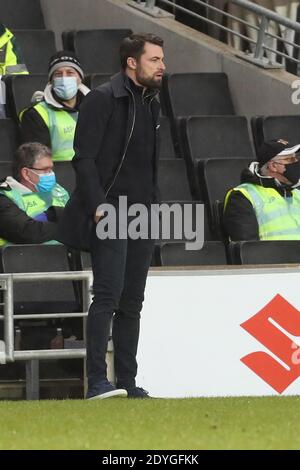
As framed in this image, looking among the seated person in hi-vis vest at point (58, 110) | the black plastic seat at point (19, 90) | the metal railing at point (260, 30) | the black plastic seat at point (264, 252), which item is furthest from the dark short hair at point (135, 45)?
the metal railing at point (260, 30)

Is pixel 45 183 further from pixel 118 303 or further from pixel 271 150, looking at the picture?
pixel 118 303

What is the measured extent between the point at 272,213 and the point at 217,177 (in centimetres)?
69

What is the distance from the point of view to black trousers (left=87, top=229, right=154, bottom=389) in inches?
305

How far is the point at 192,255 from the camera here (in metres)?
9.94

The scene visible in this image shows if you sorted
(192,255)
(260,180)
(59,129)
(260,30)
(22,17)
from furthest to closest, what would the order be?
(22,17)
(260,30)
(59,129)
(260,180)
(192,255)

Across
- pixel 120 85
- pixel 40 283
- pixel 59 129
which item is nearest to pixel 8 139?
pixel 59 129

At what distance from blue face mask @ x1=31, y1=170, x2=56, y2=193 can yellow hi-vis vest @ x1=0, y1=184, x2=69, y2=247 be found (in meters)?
0.03

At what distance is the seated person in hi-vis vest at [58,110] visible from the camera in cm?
1058

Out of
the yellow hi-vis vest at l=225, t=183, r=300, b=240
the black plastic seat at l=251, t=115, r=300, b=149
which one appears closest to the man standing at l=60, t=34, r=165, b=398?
the yellow hi-vis vest at l=225, t=183, r=300, b=240

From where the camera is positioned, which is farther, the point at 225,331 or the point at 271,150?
the point at 271,150

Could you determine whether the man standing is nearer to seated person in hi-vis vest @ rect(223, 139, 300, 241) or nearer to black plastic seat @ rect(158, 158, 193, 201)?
seated person in hi-vis vest @ rect(223, 139, 300, 241)
